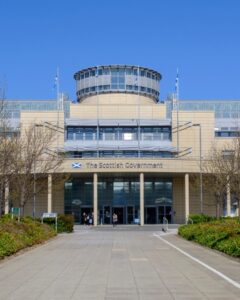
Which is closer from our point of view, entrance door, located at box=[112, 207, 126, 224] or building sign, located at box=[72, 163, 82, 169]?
building sign, located at box=[72, 163, 82, 169]

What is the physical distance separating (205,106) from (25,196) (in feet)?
162

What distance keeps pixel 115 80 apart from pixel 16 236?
5554 cm

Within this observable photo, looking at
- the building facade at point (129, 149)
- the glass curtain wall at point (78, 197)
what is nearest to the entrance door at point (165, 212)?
the building facade at point (129, 149)

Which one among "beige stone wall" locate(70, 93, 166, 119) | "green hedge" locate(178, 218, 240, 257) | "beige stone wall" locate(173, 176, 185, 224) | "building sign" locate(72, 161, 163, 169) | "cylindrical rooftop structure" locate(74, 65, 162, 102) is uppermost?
"cylindrical rooftop structure" locate(74, 65, 162, 102)

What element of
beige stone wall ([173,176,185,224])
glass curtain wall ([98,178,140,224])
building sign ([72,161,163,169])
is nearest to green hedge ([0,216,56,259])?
building sign ([72,161,163,169])

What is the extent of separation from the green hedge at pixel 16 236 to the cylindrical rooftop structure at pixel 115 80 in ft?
152

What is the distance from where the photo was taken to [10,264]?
56.1 feet

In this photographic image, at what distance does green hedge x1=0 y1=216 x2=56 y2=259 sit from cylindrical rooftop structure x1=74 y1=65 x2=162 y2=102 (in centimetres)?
4627

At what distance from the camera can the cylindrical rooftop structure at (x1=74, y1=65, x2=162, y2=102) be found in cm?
7775

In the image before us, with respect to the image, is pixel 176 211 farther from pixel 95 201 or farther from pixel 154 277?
pixel 154 277

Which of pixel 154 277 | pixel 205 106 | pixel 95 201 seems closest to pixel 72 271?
pixel 154 277

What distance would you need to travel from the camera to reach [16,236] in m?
23.9

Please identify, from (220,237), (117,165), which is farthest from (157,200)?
(220,237)

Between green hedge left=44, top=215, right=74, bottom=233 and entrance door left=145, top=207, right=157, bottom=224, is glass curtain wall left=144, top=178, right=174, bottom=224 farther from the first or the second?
green hedge left=44, top=215, right=74, bottom=233
